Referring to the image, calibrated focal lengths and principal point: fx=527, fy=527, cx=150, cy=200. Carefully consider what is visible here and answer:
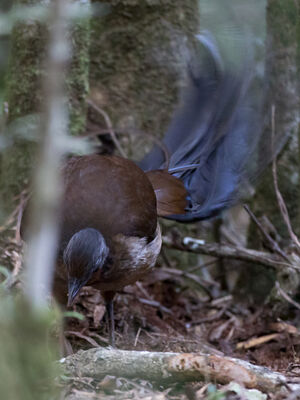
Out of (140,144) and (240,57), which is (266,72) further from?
(140,144)

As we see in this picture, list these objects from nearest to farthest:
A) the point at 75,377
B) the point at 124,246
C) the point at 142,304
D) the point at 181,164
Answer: the point at 75,377 → the point at 124,246 → the point at 181,164 → the point at 142,304

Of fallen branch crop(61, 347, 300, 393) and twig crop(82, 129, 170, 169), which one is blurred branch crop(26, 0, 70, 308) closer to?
fallen branch crop(61, 347, 300, 393)

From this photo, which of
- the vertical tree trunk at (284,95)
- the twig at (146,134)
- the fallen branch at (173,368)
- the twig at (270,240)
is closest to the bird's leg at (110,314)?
the fallen branch at (173,368)

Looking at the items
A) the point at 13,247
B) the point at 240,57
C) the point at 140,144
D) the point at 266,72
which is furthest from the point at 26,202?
the point at 266,72

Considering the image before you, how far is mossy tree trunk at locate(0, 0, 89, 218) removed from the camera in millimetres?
3920

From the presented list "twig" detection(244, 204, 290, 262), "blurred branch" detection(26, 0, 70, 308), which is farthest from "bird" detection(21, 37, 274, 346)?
"blurred branch" detection(26, 0, 70, 308)

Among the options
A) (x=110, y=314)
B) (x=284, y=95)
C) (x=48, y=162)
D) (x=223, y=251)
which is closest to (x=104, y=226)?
(x=110, y=314)

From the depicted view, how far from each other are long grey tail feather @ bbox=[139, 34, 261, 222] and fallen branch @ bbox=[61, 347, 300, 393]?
1.51 meters

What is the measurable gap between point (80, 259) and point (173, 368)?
93cm

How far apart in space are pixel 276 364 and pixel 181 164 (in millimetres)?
1551

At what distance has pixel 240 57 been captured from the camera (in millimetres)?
3703

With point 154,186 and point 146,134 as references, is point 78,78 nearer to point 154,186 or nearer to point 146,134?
point 146,134

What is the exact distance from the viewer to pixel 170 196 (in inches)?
153

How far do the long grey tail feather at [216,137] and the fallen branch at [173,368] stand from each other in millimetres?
1511
